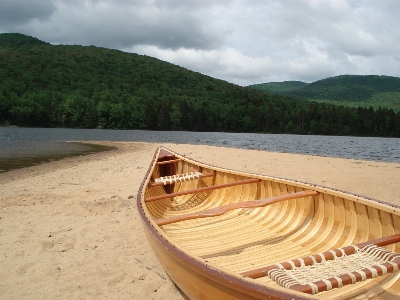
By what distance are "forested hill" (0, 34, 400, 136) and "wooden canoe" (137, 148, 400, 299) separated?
82.8 m

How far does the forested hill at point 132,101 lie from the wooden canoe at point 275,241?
8276cm

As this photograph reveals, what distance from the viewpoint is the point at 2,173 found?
14.7m

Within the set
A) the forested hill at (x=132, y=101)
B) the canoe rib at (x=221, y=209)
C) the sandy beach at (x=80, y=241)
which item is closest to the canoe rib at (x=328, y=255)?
the canoe rib at (x=221, y=209)

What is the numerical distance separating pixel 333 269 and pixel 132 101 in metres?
94.9

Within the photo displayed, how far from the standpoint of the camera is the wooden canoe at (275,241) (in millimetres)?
2412

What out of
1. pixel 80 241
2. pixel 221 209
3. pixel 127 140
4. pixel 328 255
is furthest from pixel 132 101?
pixel 328 255

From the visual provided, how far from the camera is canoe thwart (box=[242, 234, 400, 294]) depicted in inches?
90.1

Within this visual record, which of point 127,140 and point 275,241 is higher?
point 275,241

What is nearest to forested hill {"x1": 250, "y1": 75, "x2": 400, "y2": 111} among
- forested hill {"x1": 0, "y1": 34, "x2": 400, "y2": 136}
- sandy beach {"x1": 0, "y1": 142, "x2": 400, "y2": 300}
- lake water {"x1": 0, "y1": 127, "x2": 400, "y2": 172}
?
forested hill {"x1": 0, "y1": 34, "x2": 400, "y2": 136}

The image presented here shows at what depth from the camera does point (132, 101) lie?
3703 inches

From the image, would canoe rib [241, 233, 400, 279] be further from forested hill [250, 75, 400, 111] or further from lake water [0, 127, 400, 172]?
forested hill [250, 75, 400, 111]

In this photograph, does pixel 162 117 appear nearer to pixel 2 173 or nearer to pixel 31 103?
pixel 31 103

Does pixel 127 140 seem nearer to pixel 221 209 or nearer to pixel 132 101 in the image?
pixel 221 209

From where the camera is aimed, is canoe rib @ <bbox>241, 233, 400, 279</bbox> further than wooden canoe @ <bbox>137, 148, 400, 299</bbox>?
Yes
